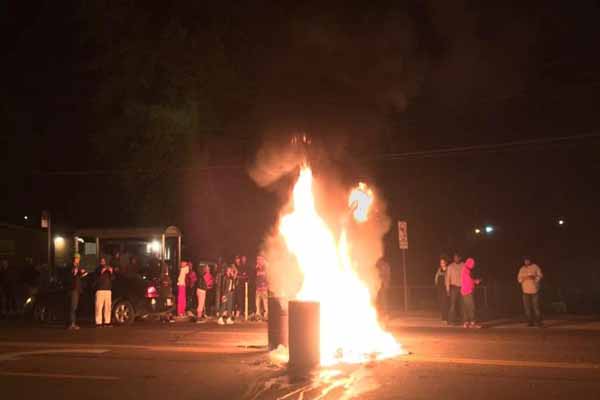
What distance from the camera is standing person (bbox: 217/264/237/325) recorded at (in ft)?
57.6

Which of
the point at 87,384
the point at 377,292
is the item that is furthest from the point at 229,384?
the point at 377,292

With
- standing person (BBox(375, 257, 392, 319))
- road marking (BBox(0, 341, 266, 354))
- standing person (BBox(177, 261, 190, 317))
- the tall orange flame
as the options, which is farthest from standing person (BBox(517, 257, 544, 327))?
standing person (BBox(177, 261, 190, 317))

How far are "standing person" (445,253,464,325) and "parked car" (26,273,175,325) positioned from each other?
7.38 m

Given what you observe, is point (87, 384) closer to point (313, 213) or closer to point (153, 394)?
point (153, 394)

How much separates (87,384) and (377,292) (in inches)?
326

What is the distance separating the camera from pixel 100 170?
90.8 feet

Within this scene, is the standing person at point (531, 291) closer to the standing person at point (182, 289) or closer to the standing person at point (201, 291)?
the standing person at point (201, 291)

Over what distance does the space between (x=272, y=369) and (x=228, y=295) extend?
847 cm

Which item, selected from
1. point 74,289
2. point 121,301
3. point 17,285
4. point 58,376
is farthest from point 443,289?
point 17,285

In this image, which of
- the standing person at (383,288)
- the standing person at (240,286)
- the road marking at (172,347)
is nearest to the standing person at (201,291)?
the standing person at (240,286)

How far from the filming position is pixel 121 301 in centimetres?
1727

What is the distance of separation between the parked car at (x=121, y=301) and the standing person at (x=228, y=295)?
A: 4.98ft

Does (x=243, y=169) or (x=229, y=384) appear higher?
(x=243, y=169)

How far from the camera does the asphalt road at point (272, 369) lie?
7.95 meters
